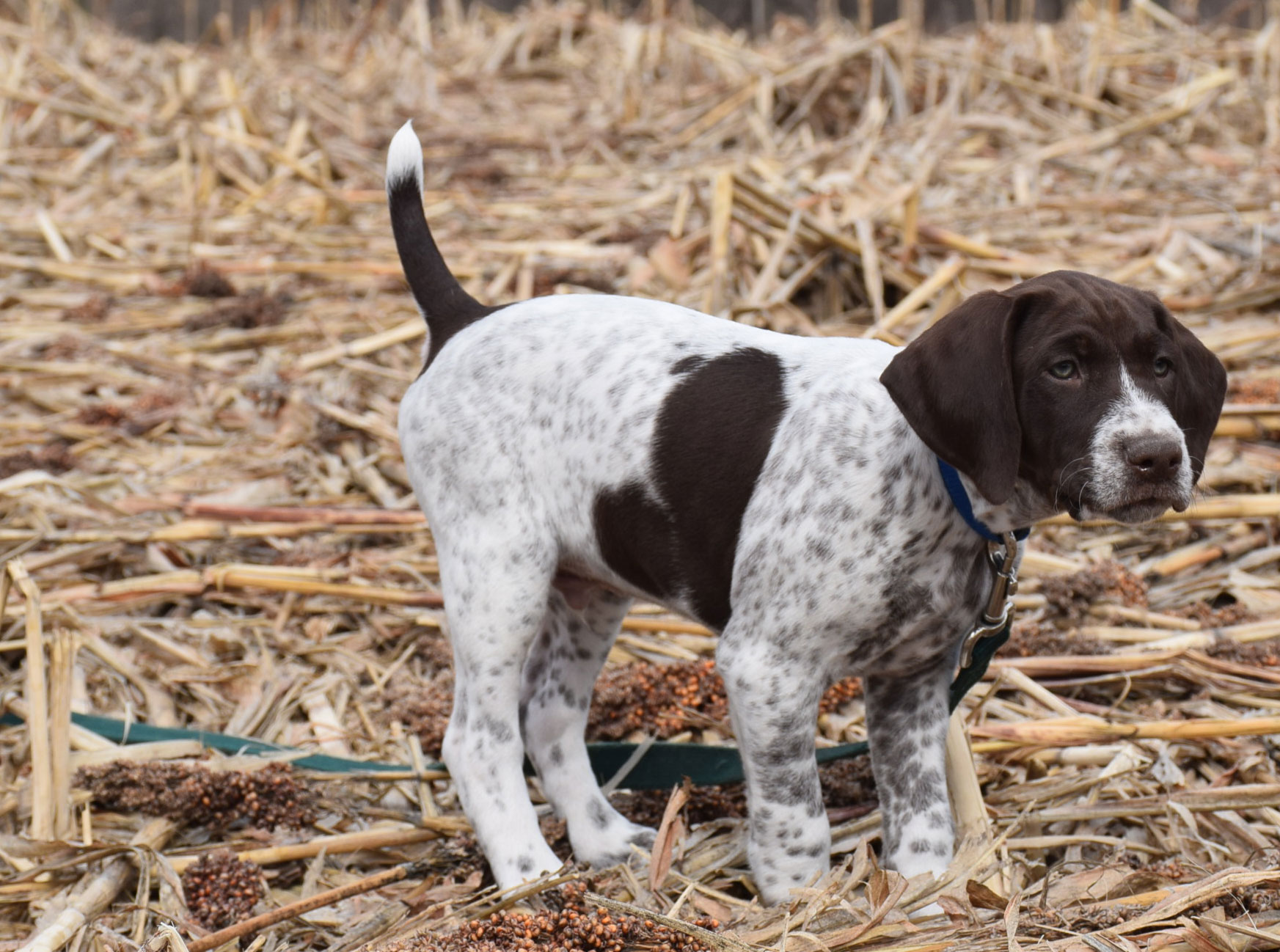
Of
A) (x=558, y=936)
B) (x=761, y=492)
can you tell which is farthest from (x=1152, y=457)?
(x=558, y=936)

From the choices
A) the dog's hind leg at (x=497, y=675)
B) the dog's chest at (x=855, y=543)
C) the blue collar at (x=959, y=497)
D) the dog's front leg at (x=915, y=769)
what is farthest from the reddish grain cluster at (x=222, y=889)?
the blue collar at (x=959, y=497)

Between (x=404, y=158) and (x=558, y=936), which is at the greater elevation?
(x=404, y=158)

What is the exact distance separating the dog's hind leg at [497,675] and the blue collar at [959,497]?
42.0 inches

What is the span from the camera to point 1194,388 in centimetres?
304

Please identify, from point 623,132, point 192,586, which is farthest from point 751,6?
point 192,586

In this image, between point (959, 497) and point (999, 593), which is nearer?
point (959, 497)

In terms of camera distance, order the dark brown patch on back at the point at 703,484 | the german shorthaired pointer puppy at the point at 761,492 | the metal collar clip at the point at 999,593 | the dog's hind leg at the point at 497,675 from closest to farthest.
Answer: the german shorthaired pointer puppy at the point at 761,492 < the metal collar clip at the point at 999,593 < the dark brown patch on back at the point at 703,484 < the dog's hind leg at the point at 497,675

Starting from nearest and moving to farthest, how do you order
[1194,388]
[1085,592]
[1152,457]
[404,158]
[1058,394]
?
[1152,457] → [1058,394] → [1194,388] → [404,158] → [1085,592]

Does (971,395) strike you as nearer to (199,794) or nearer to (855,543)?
(855,543)

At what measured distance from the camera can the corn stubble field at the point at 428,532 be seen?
137 inches

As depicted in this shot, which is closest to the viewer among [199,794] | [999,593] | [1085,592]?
[999,593]

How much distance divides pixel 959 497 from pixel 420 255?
5.61ft

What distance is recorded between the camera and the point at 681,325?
3664 mm

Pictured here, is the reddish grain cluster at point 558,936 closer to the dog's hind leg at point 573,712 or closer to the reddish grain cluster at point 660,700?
the dog's hind leg at point 573,712
